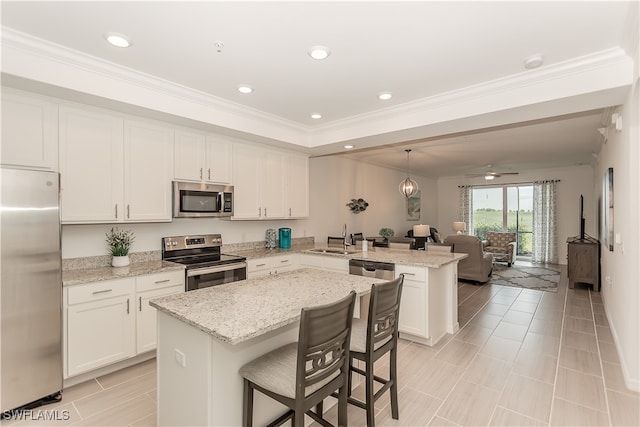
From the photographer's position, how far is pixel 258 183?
446 cm

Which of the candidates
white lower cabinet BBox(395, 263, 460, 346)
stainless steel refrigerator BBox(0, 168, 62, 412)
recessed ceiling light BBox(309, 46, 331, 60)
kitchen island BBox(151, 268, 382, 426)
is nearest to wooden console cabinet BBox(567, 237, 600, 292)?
white lower cabinet BBox(395, 263, 460, 346)

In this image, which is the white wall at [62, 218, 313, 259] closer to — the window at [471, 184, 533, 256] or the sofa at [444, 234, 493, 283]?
the sofa at [444, 234, 493, 283]

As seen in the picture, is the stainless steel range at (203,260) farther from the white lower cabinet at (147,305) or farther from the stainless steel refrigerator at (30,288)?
the stainless steel refrigerator at (30,288)

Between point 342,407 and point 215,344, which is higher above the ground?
point 215,344

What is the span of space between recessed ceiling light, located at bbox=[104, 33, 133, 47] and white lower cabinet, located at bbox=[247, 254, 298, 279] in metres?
2.53

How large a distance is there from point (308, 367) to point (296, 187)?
348 centimetres

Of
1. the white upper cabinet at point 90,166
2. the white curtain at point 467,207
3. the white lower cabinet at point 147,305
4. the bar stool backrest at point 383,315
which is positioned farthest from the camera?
the white curtain at point 467,207

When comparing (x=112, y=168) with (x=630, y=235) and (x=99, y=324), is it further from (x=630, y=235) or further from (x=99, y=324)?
(x=630, y=235)

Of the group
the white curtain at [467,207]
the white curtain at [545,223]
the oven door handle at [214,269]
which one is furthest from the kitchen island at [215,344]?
Result: the white curtain at [467,207]

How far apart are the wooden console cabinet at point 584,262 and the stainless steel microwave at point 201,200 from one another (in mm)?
6181

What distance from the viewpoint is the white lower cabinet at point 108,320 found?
8.59 feet

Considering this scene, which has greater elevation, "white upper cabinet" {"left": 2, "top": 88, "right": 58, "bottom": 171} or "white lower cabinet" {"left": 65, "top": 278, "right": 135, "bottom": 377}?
"white upper cabinet" {"left": 2, "top": 88, "right": 58, "bottom": 171}

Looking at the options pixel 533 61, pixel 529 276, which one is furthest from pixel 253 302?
pixel 529 276

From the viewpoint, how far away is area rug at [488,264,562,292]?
20.3ft
